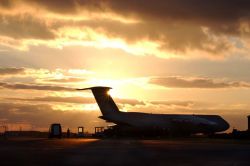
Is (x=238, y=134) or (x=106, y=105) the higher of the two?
(x=106, y=105)

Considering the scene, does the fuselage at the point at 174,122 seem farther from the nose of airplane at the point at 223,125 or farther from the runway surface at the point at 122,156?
the runway surface at the point at 122,156

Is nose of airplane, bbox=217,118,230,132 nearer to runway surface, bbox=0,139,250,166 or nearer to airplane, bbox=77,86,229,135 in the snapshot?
airplane, bbox=77,86,229,135

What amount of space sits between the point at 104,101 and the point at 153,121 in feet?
44.2

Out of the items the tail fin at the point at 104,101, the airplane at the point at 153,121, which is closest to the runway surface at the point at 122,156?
the tail fin at the point at 104,101

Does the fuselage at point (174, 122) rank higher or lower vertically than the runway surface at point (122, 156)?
higher

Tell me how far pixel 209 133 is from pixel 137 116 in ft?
75.5

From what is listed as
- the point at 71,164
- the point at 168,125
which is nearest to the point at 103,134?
the point at 168,125

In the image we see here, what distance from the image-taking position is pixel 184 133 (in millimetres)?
124625

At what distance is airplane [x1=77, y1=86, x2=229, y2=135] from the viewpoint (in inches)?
4267

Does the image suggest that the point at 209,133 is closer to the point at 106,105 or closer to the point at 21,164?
the point at 106,105

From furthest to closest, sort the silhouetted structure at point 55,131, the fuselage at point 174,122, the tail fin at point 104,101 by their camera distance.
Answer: the fuselage at point 174,122 < the tail fin at point 104,101 < the silhouetted structure at point 55,131

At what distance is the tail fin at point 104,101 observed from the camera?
108062 millimetres

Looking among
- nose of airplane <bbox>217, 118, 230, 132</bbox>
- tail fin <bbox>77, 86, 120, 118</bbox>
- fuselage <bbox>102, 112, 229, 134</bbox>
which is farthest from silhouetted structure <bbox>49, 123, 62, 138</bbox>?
nose of airplane <bbox>217, 118, 230, 132</bbox>

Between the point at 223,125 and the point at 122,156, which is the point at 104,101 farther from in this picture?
the point at 122,156
